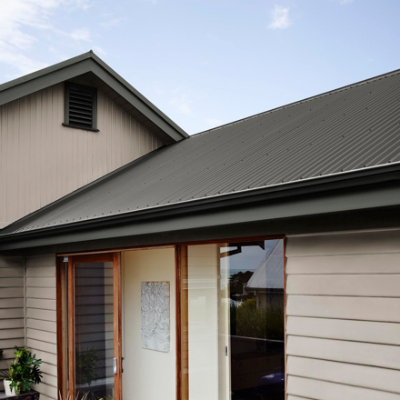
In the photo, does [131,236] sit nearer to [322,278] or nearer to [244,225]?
[244,225]

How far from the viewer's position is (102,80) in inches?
373

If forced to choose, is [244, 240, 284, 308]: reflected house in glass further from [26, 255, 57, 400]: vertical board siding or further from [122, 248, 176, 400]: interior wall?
[26, 255, 57, 400]: vertical board siding

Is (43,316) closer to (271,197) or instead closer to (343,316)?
(271,197)

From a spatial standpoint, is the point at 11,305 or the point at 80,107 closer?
the point at 11,305

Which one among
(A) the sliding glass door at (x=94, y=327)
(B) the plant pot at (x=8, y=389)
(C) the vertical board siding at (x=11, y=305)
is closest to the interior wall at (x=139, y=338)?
(A) the sliding glass door at (x=94, y=327)

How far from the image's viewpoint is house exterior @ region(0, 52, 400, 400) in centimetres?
418

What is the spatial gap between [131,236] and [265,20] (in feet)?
67.0

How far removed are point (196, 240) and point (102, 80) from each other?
472 centimetres

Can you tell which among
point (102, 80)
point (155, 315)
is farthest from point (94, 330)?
point (102, 80)

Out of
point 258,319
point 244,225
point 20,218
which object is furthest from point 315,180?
point 20,218

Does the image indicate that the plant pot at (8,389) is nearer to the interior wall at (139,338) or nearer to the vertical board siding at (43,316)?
the vertical board siding at (43,316)

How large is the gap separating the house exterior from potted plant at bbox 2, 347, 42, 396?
203mm

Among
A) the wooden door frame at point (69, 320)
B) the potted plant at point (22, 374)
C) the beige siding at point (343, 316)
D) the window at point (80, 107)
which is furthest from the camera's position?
the window at point (80, 107)

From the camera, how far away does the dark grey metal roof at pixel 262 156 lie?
181 inches
